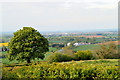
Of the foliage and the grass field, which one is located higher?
the grass field

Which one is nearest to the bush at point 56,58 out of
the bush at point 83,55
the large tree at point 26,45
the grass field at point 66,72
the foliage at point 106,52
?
the bush at point 83,55

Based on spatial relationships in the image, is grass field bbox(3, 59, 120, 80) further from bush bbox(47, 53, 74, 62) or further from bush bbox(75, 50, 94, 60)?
bush bbox(75, 50, 94, 60)

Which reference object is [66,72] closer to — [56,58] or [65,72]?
[65,72]

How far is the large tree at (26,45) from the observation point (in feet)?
20.5

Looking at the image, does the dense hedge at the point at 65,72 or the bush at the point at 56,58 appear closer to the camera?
the dense hedge at the point at 65,72

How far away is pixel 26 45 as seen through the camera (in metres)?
6.30

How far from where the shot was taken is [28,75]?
3.71m

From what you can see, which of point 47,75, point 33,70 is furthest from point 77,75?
point 33,70

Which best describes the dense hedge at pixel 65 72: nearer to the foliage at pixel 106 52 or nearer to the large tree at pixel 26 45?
the large tree at pixel 26 45

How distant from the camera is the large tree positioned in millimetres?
6258

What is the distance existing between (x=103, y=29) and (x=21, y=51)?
13.9 m

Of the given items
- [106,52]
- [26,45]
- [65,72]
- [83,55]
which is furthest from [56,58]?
[65,72]

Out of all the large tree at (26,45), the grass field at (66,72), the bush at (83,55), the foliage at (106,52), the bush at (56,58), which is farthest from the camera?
the foliage at (106,52)

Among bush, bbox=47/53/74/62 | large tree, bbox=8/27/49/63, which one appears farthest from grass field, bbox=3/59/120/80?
bush, bbox=47/53/74/62
